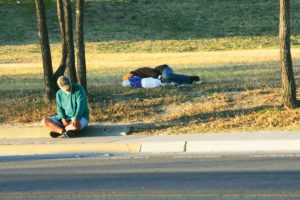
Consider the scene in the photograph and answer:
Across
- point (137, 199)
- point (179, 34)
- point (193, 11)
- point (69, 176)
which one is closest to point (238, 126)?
point (69, 176)

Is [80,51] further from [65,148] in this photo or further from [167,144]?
[167,144]

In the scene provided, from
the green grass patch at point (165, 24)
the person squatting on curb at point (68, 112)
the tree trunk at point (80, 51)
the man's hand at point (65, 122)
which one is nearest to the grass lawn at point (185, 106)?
the tree trunk at point (80, 51)

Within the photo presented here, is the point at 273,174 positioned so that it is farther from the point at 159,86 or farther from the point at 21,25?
the point at 21,25

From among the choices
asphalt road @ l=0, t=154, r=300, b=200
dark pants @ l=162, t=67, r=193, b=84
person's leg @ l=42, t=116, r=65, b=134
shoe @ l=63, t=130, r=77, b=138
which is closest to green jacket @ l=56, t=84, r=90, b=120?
person's leg @ l=42, t=116, r=65, b=134

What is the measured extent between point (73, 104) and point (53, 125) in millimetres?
579

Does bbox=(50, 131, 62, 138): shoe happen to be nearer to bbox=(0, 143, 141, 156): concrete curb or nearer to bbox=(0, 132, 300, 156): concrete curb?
bbox=(0, 132, 300, 156): concrete curb

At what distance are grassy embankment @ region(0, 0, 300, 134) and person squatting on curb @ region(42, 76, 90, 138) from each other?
4.52 feet

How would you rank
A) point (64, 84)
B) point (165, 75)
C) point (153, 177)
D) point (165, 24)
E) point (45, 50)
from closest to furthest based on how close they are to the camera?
point (153, 177), point (64, 84), point (45, 50), point (165, 75), point (165, 24)

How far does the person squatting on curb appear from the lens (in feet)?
48.2

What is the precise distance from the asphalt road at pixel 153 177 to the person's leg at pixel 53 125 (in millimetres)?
1914

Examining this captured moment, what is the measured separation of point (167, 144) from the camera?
13594 millimetres

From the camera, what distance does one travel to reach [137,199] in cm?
903

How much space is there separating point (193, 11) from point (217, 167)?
5562cm

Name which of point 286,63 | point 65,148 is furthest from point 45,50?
point 286,63
